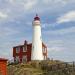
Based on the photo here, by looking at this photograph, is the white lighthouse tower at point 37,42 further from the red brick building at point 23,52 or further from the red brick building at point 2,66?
the red brick building at point 2,66

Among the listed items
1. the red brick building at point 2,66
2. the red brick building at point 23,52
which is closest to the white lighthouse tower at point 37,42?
the red brick building at point 23,52

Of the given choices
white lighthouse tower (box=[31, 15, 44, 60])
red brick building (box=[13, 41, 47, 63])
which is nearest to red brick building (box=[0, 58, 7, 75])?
white lighthouse tower (box=[31, 15, 44, 60])

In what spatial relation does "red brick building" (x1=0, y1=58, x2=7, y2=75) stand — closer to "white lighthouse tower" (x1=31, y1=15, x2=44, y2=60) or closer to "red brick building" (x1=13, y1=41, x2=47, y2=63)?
"white lighthouse tower" (x1=31, y1=15, x2=44, y2=60)

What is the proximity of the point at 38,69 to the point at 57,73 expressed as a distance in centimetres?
588

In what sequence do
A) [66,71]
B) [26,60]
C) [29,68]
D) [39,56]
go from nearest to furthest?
1. [66,71]
2. [29,68]
3. [39,56]
4. [26,60]

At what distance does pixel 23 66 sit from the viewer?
72.3m

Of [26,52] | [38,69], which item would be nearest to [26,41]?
[26,52]

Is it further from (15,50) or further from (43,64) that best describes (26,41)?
(43,64)

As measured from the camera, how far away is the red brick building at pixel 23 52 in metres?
83.0

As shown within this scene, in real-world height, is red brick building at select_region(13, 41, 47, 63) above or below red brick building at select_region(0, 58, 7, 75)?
above

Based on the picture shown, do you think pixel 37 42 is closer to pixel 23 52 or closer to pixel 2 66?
pixel 23 52

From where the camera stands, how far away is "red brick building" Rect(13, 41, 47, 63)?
8300 cm

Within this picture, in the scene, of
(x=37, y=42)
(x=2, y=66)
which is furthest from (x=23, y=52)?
(x=2, y=66)

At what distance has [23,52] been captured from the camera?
84.6 meters
